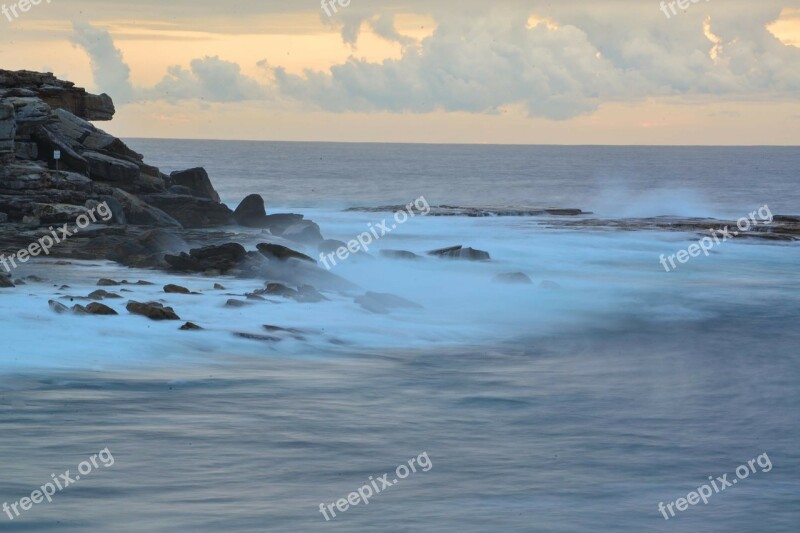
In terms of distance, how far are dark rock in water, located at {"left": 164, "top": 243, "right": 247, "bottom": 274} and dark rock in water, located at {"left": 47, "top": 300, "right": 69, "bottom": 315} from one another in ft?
25.8

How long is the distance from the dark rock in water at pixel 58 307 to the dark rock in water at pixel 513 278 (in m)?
15.3

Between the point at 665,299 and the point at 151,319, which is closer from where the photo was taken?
the point at 151,319

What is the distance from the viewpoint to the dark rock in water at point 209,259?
31766 mm

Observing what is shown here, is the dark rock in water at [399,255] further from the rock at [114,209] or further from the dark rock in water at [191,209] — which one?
the dark rock in water at [191,209]

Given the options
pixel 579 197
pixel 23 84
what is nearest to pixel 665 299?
pixel 23 84

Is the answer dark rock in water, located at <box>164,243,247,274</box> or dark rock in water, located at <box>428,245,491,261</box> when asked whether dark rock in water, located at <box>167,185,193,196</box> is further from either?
dark rock in water, located at <box>164,243,247,274</box>

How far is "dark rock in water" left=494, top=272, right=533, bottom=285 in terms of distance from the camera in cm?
3494

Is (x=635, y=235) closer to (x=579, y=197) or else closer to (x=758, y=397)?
(x=758, y=397)

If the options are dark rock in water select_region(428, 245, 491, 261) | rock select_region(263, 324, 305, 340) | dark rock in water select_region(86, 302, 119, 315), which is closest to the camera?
rock select_region(263, 324, 305, 340)

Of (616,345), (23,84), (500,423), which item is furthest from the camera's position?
(23,84)

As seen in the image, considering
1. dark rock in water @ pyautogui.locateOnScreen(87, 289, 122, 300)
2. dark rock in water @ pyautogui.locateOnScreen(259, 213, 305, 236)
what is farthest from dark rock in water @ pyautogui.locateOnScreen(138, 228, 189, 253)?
dark rock in water @ pyautogui.locateOnScreen(259, 213, 305, 236)

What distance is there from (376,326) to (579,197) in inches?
2875

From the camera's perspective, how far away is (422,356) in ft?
75.6

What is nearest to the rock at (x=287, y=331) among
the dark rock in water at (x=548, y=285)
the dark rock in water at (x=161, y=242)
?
the dark rock in water at (x=161, y=242)
